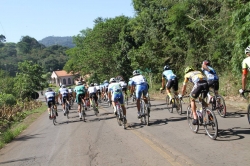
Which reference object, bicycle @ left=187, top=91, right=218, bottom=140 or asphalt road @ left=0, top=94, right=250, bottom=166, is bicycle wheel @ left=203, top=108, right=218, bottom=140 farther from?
asphalt road @ left=0, top=94, right=250, bottom=166

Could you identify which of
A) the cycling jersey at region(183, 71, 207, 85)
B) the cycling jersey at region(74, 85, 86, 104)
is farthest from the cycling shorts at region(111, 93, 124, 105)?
the cycling jersey at region(74, 85, 86, 104)

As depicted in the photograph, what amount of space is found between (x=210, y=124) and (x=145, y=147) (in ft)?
5.92

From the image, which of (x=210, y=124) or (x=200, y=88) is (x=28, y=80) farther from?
(x=210, y=124)

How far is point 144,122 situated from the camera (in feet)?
38.5

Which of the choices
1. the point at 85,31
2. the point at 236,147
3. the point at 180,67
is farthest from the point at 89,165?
the point at 85,31

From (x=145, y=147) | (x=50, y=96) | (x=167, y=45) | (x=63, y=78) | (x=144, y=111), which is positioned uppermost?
(x=63, y=78)

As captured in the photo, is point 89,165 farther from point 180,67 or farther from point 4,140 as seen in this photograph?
point 180,67

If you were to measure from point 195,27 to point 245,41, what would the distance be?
26.1ft

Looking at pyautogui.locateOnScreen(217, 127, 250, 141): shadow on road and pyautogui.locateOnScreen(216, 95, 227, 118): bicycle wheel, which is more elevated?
pyautogui.locateOnScreen(216, 95, 227, 118): bicycle wheel

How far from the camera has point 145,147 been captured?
26.2 ft

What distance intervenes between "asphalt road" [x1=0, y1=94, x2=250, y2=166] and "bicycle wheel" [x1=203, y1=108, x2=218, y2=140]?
0.60 feet

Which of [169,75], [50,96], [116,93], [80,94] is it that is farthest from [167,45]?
[116,93]

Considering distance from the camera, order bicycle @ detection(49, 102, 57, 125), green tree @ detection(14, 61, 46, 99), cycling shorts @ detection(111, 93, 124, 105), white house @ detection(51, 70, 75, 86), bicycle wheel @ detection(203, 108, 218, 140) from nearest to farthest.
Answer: bicycle wheel @ detection(203, 108, 218, 140), cycling shorts @ detection(111, 93, 124, 105), bicycle @ detection(49, 102, 57, 125), green tree @ detection(14, 61, 46, 99), white house @ detection(51, 70, 75, 86)

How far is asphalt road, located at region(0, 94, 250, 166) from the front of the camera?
6609 mm
